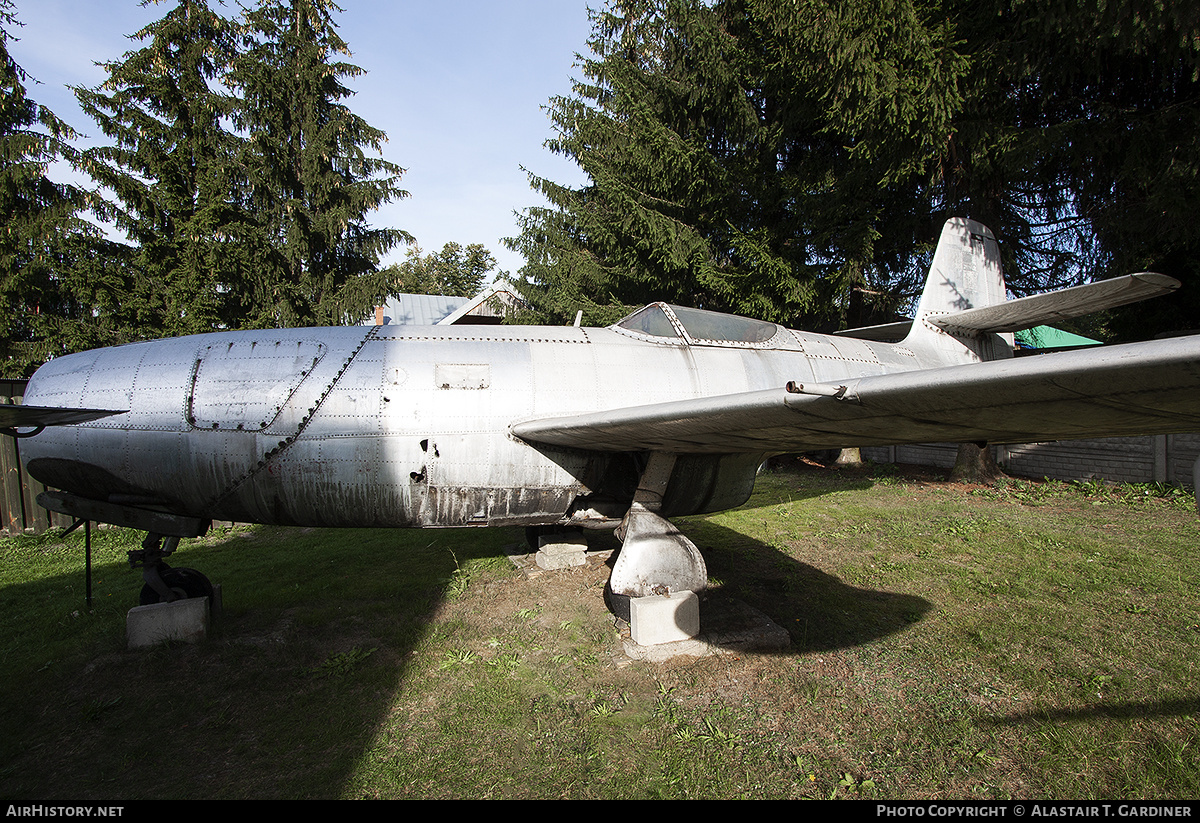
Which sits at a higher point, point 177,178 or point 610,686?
point 177,178

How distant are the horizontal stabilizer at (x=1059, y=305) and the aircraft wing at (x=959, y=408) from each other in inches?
110

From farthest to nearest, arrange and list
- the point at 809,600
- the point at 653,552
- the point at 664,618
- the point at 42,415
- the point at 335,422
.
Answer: the point at 809,600
the point at 653,552
the point at 664,618
the point at 335,422
the point at 42,415

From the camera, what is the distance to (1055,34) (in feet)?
26.3

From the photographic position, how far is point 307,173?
1658 cm

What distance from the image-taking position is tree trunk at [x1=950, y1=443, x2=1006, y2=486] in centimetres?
1136

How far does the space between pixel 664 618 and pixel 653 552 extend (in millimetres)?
513

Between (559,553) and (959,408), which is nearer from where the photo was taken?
(959,408)

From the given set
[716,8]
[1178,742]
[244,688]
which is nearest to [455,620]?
[244,688]

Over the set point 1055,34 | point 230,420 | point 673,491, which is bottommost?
point 673,491

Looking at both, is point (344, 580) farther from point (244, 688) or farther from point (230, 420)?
point (230, 420)

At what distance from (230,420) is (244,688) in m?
1.95

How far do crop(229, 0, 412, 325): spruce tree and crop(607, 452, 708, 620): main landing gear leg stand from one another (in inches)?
570

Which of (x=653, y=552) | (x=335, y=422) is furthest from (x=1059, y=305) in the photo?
(x=335, y=422)

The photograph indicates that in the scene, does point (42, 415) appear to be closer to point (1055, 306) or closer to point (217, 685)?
point (217, 685)
